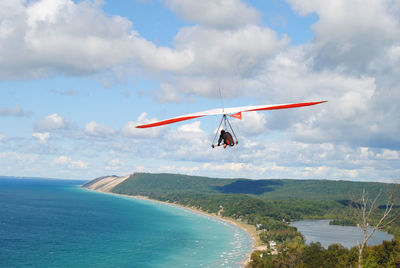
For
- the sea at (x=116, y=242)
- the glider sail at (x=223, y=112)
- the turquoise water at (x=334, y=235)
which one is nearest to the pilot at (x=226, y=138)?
the glider sail at (x=223, y=112)

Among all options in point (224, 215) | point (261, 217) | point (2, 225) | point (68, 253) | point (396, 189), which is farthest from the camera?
point (224, 215)

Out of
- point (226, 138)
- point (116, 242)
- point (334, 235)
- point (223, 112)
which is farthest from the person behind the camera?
point (334, 235)

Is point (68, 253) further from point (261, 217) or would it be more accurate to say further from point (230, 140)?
point (261, 217)

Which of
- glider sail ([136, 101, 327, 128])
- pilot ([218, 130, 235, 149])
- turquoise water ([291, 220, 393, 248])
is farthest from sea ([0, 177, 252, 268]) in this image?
glider sail ([136, 101, 327, 128])

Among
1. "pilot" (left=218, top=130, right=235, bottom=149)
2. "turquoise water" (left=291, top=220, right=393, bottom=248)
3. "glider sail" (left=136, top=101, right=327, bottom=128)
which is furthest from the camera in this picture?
"turquoise water" (left=291, top=220, right=393, bottom=248)

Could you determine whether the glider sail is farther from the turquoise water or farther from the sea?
the turquoise water

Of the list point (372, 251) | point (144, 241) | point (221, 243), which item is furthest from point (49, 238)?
point (372, 251)

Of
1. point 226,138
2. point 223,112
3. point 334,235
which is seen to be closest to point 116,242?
point 334,235

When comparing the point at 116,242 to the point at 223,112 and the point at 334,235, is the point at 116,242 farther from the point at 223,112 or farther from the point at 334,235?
the point at 223,112
